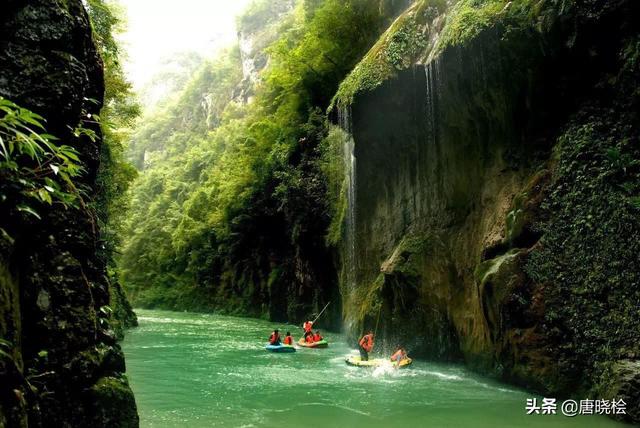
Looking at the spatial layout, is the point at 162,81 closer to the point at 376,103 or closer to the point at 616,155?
the point at 376,103

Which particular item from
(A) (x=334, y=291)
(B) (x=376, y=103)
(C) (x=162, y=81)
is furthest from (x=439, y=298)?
(C) (x=162, y=81)

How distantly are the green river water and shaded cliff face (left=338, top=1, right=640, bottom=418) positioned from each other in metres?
1.01

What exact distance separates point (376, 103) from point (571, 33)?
5925 mm

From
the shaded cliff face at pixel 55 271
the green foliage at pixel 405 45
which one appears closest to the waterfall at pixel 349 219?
the green foliage at pixel 405 45

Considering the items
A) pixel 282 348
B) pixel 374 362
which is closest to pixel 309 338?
pixel 282 348

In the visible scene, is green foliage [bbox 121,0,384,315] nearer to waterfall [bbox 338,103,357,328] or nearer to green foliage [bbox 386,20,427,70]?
waterfall [bbox 338,103,357,328]

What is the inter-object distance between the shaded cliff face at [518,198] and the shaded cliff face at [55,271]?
724 cm

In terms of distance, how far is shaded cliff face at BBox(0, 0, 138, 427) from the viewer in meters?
4.20

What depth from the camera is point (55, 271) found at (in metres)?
4.56

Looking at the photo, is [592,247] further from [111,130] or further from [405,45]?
[111,130]

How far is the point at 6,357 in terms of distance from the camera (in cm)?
334

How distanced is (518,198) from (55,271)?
29.3 ft

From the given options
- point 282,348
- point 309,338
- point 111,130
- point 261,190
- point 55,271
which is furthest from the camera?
point 261,190

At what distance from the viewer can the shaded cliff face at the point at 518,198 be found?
873 cm
